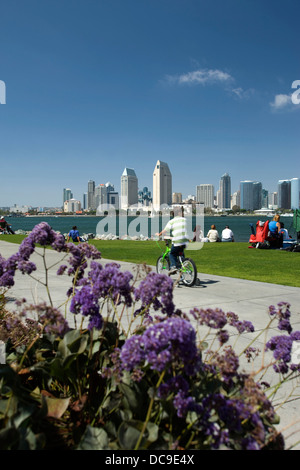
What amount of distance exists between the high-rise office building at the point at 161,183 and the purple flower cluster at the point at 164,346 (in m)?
152

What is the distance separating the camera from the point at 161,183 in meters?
161

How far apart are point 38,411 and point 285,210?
204 metres

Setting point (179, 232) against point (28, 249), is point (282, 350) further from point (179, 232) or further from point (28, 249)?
point (179, 232)

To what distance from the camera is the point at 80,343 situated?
2131mm

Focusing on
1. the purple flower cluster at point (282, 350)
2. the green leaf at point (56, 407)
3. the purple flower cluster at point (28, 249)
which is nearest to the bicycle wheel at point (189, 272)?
the purple flower cluster at point (28, 249)

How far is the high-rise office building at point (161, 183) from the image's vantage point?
515 feet

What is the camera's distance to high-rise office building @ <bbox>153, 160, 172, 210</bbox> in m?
157

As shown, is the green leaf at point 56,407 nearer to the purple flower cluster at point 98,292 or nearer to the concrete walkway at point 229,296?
the purple flower cluster at point 98,292

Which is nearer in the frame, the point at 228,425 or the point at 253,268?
the point at 228,425

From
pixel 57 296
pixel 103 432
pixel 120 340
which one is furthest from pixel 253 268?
pixel 103 432

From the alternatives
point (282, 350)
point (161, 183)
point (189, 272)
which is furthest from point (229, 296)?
point (161, 183)
